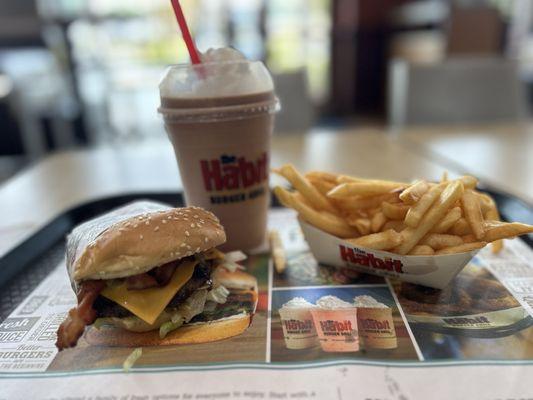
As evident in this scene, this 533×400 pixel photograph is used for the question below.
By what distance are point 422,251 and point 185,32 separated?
83 centimetres

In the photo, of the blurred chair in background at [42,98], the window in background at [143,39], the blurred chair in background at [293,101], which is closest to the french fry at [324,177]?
the blurred chair in background at [293,101]

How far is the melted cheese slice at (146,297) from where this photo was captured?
2.93 feet

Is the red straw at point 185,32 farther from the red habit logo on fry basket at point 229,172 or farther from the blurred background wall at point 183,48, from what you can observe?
the blurred background wall at point 183,48

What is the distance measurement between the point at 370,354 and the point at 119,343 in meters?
0.52

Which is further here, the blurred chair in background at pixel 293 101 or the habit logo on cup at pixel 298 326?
the blurred chair in background at pixel 293 101

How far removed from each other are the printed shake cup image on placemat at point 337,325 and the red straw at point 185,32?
2.22 ft

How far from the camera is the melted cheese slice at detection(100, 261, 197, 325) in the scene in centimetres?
89

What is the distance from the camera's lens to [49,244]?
52.9 inches

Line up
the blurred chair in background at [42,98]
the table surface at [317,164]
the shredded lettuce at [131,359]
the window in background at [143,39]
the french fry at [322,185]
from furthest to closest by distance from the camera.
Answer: the window in background at [143,39], the blurred chair in background at [42,98], the table surface at [317,164], the french fry at [322,185], the shredded lettuce at [131,359]

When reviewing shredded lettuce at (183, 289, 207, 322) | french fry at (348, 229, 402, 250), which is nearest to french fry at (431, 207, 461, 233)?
french fry at (348, 229, 402, 250)

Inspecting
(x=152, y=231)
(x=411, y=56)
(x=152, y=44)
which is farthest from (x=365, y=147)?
(x=152, y=44)

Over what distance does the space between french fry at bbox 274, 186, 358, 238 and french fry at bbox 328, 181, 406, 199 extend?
0.26 ft

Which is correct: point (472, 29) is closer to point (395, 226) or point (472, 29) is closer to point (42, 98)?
point (395, 226)

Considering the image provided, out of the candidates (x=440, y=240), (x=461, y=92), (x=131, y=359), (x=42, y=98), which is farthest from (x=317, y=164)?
(x=42, y=98)
